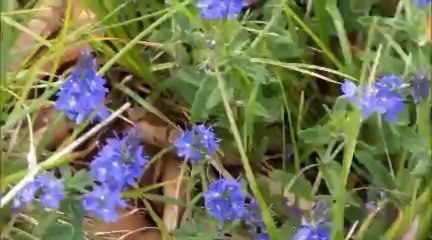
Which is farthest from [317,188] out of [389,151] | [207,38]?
[207,38]

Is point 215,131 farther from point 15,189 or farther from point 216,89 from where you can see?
point 15,189

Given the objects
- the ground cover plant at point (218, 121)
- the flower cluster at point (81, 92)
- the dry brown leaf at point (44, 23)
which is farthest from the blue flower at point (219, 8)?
the dry brown leaf at point (44, 23)

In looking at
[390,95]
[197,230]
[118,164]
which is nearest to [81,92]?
[118,164]

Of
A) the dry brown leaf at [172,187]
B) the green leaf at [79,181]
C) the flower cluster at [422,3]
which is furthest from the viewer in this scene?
the dry brown leaf at [172,187]

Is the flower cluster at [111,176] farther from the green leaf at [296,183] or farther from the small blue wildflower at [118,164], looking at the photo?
the green leaf at [296,183]

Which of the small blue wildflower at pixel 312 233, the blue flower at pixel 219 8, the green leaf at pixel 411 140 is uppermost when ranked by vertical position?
the blue flower at pixel 219 8

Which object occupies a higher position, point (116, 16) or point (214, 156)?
point (116, 16)

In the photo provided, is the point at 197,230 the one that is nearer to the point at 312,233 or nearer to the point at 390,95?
the point at 312,233
